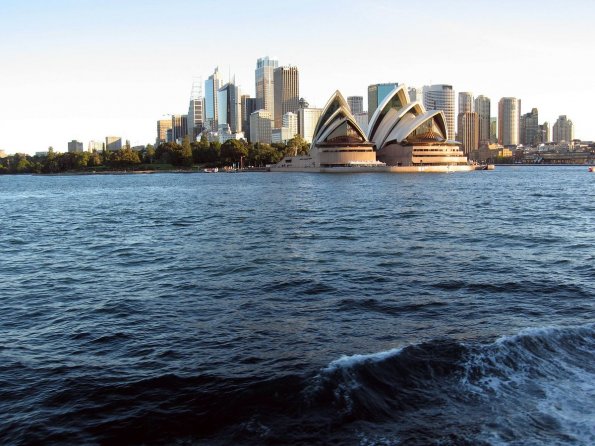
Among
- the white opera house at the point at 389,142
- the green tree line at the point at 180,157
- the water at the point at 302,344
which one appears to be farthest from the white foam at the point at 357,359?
the green tree line at the point at 180,157

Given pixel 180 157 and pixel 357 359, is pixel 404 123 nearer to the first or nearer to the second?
pixel 180 157

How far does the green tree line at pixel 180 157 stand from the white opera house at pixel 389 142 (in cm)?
2841

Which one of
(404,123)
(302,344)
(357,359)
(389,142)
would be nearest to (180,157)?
(389,142)

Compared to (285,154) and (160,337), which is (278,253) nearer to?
(160,337)

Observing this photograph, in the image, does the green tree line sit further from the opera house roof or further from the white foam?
the white foam

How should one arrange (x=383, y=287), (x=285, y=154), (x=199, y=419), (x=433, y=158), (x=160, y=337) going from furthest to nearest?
(x=285, y=154) < (x=433, y=158) < (x=383, y=287) < (x=160, y=337) < (x=199, y=419)

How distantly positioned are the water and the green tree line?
5246 inches

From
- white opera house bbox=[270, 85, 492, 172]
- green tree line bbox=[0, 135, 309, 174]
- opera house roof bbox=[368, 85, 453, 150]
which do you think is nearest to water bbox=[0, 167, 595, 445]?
white opera house bbox=[270, 85, 492, 172]

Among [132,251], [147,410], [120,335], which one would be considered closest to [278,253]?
[132,251]

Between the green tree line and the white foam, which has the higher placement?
the green tree line

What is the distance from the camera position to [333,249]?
21312mm

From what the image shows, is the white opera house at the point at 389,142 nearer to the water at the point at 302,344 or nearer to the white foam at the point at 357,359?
the water at the point at 302,344

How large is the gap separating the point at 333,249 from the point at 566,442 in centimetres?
1459

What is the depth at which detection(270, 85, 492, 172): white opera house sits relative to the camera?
395 ft
